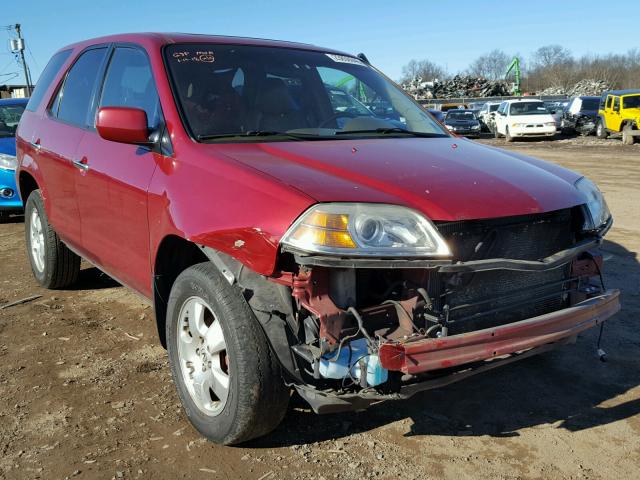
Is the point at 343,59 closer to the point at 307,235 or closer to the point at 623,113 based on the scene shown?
the point at 307,235

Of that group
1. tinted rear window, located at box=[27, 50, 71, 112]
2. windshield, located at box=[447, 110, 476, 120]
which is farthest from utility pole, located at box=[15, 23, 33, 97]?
tinted rear window, located at box=[27, 50, 71, 112]

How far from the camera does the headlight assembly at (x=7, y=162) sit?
27.7 feet

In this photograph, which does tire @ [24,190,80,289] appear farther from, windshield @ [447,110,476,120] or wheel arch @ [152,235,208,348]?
windshield @ [447,110,476,120]

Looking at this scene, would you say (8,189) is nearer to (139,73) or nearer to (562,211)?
(139,73)

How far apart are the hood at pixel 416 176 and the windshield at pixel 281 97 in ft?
0.85

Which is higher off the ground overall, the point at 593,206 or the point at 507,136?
the point at 593,206

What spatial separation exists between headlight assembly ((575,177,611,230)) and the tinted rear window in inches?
150

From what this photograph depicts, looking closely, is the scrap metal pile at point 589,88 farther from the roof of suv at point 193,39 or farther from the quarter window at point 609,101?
the roof of suv at point 193,39

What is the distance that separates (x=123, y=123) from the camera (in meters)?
3.07

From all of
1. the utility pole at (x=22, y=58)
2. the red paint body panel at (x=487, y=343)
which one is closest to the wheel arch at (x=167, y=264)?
the red paint body panel at (x=487, y=343)

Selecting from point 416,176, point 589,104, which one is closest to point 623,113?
point 589,104

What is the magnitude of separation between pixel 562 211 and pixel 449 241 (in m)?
0.71

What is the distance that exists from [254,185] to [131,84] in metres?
1.57

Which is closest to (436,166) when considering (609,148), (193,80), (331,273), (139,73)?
(331,273)
